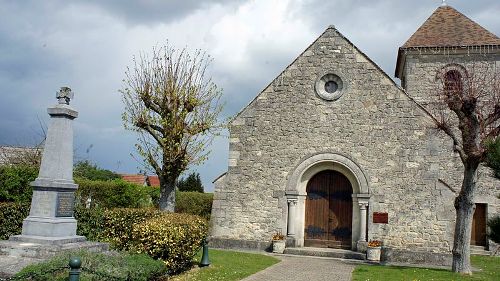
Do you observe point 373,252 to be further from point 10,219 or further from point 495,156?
point 10,219

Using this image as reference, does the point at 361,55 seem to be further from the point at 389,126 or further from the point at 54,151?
the point at 54,151

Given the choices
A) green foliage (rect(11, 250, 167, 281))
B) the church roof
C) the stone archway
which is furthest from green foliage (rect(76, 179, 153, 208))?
the church roof

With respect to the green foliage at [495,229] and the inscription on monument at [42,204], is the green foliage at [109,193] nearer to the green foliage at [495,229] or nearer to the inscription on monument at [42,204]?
the inscription on monument at [42,204]

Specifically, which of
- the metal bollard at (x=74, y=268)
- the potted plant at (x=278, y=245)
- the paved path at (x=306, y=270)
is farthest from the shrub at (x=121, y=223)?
the potted plant at (x=278, y=245)

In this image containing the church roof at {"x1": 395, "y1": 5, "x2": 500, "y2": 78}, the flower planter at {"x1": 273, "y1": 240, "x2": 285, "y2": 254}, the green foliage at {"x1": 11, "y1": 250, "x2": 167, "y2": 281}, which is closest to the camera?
the green foliage at {"x1": 11, "y1": 250, "x2": 167, "y2": 281}

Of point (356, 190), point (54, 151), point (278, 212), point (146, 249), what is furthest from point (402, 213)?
point (54, 151)

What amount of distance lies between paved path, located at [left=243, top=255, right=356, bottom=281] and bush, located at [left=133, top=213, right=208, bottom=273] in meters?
1.58

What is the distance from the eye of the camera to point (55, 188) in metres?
9.59

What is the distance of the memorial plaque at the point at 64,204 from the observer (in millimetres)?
9675

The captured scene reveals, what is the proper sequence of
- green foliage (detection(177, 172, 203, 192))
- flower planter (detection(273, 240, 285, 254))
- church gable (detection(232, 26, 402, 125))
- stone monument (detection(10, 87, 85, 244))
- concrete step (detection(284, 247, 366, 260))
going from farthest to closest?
green foliage (detection(177, 172, 203, 192)), church gable (detection(232, 26, 402, 125)), flower planter (detection(273, 240, 285, 254)), concrete step (detection(284, 247, 366, 260)), stone monument (detection(10, 87, 85, 244))

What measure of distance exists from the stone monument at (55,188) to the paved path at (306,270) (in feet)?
13.7

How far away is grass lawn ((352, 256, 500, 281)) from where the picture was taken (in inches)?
429

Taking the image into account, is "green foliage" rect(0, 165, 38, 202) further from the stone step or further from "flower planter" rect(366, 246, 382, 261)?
"flower planter" rect(366, 246, 382, 261)

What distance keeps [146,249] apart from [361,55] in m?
10.6
